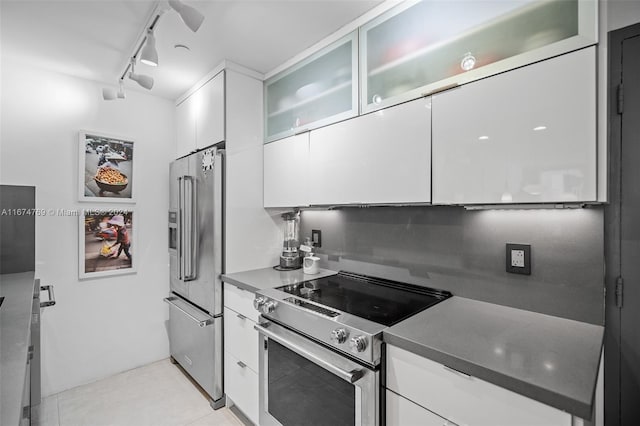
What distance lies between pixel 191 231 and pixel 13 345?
1.46 metres

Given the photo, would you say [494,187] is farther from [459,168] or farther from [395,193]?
[395,193]

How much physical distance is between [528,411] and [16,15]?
292 centimetres

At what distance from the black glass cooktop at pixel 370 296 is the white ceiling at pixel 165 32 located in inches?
62.0

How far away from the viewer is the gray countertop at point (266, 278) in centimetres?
195

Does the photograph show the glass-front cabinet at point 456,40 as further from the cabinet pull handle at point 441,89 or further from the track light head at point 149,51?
the track light head at point 149,51

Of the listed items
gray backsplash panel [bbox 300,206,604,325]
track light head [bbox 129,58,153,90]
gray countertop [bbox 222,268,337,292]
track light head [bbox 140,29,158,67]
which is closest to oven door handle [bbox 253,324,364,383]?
gray countertop [bbox 222,268,337,292]

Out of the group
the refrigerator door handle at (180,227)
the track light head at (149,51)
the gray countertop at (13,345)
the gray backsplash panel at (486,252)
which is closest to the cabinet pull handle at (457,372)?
the gray backsplash panel at (486,252)

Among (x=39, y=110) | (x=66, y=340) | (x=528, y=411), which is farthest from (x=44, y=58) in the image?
(x=528, y=411)

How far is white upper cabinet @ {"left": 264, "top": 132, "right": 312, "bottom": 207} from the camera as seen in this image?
6.82ft

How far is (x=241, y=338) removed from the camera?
203 centimetres

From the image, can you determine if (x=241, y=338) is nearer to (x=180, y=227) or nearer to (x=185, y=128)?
(x=180, y=227)

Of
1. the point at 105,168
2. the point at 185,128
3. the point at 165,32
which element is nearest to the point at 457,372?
the point at 165,32

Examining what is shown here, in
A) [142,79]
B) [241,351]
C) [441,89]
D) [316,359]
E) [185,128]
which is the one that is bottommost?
[241,351]

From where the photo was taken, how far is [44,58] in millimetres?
2168
